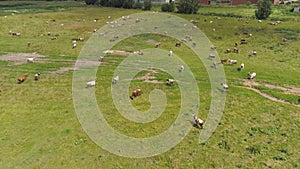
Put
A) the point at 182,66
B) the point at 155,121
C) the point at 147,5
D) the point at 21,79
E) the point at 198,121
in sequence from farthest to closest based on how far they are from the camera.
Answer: the point at 147,5 → the point at 182,66 → the point at 21,79 → the point at 155,121 → the point at 198,121

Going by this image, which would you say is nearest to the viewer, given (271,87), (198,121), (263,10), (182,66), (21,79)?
(198,121)

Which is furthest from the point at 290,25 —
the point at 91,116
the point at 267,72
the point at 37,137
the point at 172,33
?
the point at 37,137

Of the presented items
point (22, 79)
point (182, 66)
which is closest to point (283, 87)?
point (182, 66)

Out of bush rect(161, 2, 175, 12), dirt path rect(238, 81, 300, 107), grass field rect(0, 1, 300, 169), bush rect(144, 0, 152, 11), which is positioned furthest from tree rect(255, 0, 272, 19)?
dirt path rect(238, 81, 300, 107)

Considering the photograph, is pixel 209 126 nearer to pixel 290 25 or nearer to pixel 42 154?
pixel 42 154

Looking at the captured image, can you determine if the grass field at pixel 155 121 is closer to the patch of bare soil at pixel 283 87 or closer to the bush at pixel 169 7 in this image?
the patch of bare soil at pixel 283 87

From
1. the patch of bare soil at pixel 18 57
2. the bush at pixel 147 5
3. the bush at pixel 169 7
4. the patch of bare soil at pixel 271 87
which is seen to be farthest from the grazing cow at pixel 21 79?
the bush at pixel 147 5

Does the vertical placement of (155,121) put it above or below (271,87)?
below

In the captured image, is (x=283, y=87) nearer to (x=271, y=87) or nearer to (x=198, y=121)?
(x=271, y=87)
